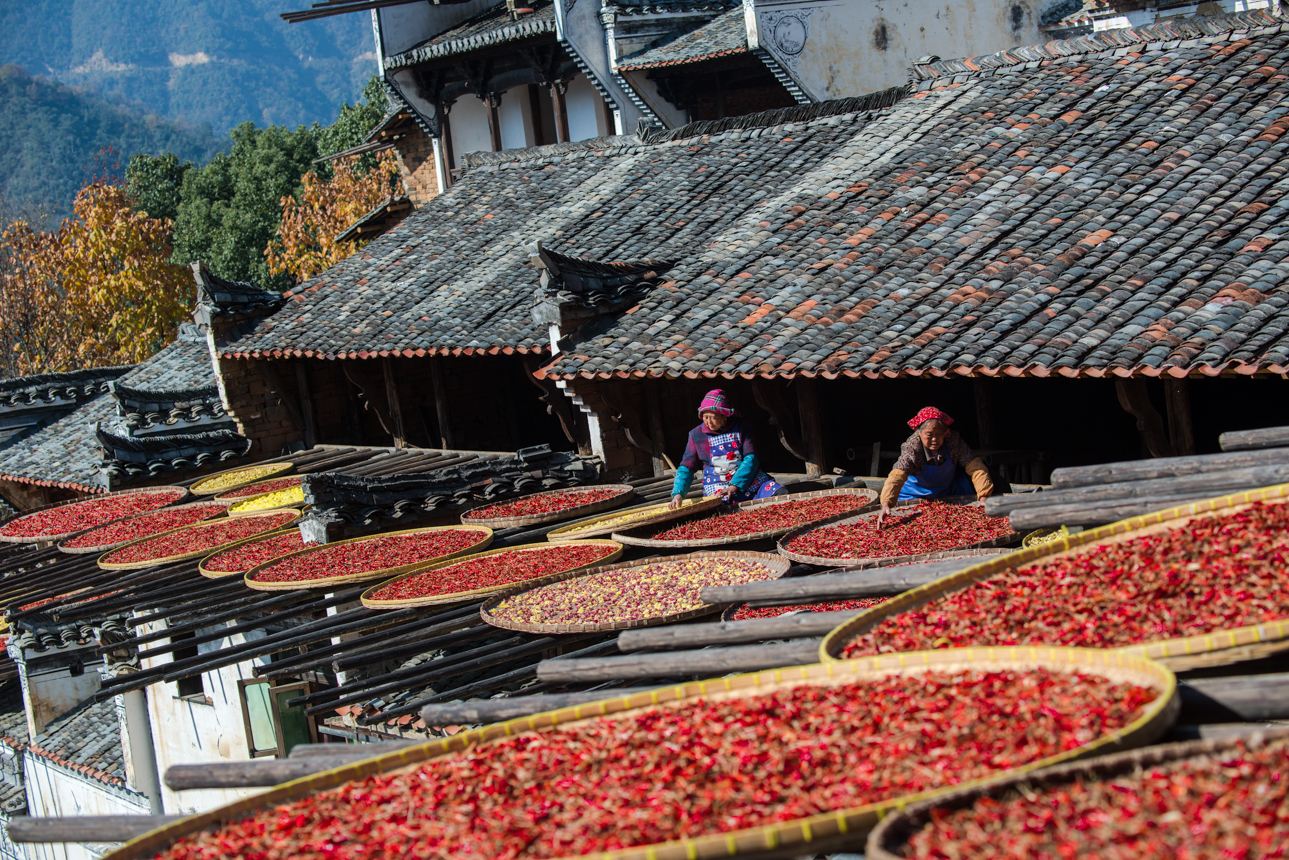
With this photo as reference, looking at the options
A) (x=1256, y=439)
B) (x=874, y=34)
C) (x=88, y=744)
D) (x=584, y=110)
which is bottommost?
(x=88, y=744)

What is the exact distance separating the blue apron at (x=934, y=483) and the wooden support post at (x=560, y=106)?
17.0 metres

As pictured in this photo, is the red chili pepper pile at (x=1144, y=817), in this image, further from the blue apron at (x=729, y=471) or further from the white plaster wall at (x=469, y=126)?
the white plaster wall at (x=469, y=126)

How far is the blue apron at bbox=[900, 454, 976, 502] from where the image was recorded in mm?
9617

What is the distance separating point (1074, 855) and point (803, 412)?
371 inches

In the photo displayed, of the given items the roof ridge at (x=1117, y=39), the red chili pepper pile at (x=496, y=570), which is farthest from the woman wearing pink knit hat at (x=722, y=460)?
Answer: the roof ridge at (x=1117, y=39)

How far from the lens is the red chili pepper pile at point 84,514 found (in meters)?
15.4

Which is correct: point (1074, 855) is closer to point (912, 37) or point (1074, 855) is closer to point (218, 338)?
point (218, 338)

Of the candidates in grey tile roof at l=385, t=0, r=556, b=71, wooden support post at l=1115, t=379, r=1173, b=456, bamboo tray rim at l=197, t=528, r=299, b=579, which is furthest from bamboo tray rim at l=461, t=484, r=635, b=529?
grey tile roof at l=385, t=0, r=556, b=71

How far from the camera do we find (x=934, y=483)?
9641mm

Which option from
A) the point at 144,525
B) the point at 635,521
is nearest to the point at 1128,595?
the point at 635,521

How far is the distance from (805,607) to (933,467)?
196cm

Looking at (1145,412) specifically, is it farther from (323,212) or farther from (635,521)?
(323,212)

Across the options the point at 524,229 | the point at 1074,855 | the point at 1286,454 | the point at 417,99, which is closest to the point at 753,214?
the point at 524,229

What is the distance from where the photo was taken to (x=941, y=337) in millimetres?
10914
